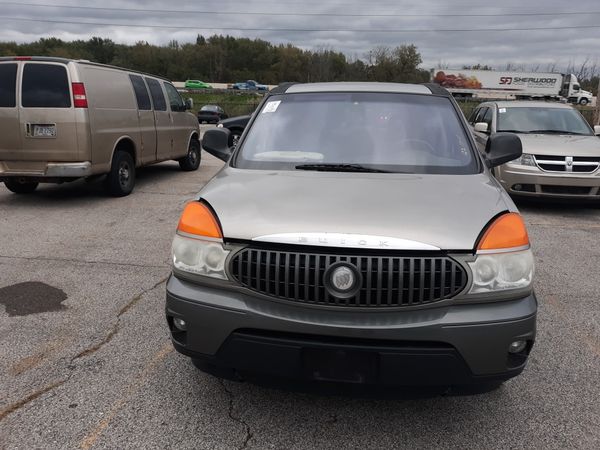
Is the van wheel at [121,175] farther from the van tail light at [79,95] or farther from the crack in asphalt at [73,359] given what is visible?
the crack in asphalt at [73,359]

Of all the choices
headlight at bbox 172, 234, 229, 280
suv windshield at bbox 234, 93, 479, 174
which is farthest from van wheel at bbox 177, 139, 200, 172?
headlight at bbox 172, 234, 229, 280

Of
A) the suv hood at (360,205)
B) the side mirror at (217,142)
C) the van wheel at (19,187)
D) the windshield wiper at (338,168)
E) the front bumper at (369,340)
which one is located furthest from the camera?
the van wheel at (19,187)

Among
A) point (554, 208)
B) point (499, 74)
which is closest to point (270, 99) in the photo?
point (554, 208)

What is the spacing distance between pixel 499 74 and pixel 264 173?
67.3 meters

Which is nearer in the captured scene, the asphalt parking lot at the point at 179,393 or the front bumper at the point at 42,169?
the asphalt parking lot at the point at 179,393

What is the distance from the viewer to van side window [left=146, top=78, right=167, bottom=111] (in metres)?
9.44

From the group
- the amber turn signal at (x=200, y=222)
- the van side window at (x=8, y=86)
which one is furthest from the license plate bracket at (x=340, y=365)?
the van side window at (x=8, y=86)

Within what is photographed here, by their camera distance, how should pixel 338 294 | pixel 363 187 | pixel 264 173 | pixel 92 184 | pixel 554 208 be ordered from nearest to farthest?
pixel 338 294 < pixel 363 187 < pixel 264 173 < pixel 554 208 < pixel 92 184

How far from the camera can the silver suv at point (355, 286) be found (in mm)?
2152

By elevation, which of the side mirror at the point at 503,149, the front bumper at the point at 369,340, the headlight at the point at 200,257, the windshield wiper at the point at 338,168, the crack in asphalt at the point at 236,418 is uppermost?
the side mirror at the point at 503,149

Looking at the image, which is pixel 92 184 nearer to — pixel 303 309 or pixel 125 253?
pixel 125 253

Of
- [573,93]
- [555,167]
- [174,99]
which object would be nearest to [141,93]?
[174,99]

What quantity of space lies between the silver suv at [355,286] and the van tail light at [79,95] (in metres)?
5.47

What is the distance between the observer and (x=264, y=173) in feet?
9.89
